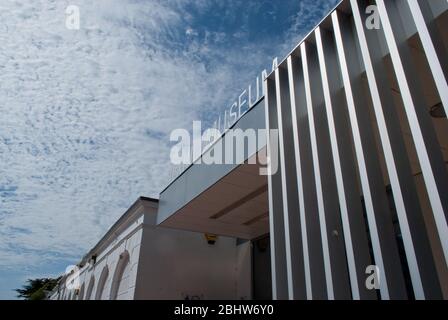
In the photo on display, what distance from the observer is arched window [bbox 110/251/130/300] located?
11828 millimetres

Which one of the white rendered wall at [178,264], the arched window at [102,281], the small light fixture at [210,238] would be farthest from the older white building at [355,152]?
the arched window at [102,281]

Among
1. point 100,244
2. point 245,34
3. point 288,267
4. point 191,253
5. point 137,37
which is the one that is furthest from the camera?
point 100,244

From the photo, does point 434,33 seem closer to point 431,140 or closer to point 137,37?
point 431,140

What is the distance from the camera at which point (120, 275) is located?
498 inches

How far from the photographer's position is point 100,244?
1642cm

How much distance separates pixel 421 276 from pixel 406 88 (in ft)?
4.25

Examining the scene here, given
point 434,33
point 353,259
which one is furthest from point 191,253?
point 434,33

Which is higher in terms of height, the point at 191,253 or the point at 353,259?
the point at 191,253

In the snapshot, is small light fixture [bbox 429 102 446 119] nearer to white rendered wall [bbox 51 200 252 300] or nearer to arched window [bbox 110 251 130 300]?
white rendered wall [bbox 51 200 252 300]

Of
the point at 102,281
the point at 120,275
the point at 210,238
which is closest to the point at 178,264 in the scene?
the point at 210,238

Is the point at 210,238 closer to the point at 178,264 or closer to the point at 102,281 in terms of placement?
the point at 178,264

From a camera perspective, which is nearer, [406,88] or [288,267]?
[406,88]

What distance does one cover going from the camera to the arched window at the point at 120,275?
11.8 m

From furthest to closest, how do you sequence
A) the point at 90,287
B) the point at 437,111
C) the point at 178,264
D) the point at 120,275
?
the point at 90,287 → the point at 120,275 → the point at 178,264 → the point at 437,111
